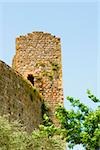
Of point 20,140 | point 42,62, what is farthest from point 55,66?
point 20,140

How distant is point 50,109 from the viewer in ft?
85.7

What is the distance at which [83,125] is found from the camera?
20.3 metres

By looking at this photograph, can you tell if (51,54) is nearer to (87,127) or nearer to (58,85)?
(58,85)

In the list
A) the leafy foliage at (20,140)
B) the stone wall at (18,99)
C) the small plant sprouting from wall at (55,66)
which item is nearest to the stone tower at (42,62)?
the small plant sprouting from wall at (55,66)

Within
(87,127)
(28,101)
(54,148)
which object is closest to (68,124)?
(87,127)

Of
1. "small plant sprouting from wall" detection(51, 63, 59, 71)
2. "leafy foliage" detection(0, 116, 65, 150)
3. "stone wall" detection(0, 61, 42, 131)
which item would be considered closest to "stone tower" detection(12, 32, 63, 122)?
"small plant sprouting from wall" detection(51, 63, 59, 71)

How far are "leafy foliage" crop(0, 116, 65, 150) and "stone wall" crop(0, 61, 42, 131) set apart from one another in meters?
3.25

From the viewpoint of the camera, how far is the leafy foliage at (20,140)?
45.5ft

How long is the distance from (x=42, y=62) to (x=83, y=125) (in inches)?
321

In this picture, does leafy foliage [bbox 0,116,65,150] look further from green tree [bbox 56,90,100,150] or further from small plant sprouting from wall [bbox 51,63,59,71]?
small plant sprouting from wall [bbox 51,63,59,71]

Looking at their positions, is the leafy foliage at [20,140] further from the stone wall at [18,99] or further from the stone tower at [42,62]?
the stone tower at [42,62]

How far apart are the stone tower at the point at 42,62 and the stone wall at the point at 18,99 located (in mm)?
2599

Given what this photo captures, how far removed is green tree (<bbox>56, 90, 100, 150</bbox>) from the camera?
1984 cm

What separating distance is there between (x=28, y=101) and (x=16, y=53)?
6382 millimetres
